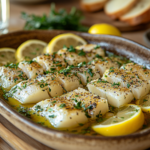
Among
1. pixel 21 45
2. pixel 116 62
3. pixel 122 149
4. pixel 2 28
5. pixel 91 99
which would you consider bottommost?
pixel 122 149

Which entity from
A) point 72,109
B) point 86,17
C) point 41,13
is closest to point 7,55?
point 72,109

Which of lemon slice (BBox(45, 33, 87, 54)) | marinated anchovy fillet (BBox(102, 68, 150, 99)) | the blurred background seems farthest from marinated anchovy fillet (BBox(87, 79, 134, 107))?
the blurred background

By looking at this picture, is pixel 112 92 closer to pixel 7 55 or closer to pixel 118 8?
pixel 7 55

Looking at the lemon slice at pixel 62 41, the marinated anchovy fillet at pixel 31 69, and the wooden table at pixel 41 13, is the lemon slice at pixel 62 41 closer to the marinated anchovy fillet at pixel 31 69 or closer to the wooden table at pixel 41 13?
the marinated anchovy fillet at pixel 31 69

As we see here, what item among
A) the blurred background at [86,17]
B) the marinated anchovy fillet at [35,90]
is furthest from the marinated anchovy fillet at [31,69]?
the blurred background at [86,17]

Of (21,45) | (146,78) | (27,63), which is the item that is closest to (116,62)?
(146,78)

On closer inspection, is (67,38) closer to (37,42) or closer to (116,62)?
(37,42)
